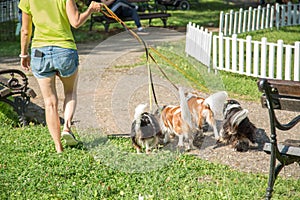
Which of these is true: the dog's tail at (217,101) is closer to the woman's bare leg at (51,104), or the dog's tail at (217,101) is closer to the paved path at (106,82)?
the paved path at (106,82)

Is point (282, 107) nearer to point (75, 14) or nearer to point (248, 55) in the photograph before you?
point (75, 14)

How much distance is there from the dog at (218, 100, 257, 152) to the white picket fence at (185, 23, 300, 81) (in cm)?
386

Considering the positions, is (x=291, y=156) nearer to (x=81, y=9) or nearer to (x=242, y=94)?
(x=242, y=94)

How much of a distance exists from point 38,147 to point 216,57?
5677 mm

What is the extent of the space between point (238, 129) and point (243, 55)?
4.76m

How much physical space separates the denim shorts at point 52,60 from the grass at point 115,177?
893 mm

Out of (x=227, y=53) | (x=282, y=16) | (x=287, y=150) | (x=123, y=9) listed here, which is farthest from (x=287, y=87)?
(x=282, y=16)

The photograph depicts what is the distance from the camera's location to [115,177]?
5.35m

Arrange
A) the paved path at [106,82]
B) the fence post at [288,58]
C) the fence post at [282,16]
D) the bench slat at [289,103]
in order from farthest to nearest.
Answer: the fence post at [282,16]
the fence post at [288,58]
the paved path at [106,82]
the bench slat at [289,103]

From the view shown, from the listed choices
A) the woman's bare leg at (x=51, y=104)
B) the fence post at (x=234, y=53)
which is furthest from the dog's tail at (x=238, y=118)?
the fence post at (x=234, y=53)

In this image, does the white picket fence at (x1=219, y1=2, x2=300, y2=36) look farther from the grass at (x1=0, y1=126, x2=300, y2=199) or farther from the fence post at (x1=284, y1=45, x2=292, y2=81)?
the grass at (x1=0, y1=126, x2=300, y2=199)

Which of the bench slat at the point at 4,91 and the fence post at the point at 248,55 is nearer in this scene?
the bench slat at the point at 4,91

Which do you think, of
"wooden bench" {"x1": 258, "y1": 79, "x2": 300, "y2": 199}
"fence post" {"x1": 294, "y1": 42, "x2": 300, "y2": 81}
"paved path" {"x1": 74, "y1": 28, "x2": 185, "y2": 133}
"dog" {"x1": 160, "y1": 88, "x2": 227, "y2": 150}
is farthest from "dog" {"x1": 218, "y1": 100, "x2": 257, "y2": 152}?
"fence post" {"x1": 294, "y1": 42, "x2": 300, "y2": 81}

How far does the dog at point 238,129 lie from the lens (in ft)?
19.9
